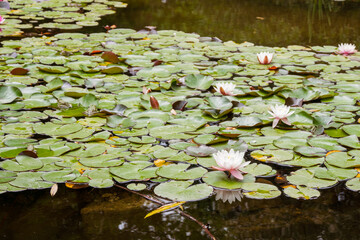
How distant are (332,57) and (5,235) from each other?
331 cm

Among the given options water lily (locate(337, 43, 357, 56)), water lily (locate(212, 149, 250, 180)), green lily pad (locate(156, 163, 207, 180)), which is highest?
water lily (locate(337, 43, 357, 56))

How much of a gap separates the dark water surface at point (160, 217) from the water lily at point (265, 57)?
1.93 metres

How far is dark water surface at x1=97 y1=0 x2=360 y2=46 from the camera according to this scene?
4945mm

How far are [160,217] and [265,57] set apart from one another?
2.30m

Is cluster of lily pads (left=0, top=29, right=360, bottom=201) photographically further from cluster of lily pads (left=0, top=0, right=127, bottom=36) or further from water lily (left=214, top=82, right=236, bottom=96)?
cluster of lily pads (left=0, top=0, right=127, bottom=36)

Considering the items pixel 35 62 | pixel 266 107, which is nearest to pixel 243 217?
pixel 266 107

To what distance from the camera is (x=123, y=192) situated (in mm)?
2021

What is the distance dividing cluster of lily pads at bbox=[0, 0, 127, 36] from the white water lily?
362cm

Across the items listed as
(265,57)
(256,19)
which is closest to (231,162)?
(265,57)

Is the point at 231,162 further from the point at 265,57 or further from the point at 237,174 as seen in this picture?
the point at 265,57

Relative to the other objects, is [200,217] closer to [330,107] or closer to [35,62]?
[330,107]

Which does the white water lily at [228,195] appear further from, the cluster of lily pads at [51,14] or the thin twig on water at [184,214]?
the cluster of lily pads at [51,14]

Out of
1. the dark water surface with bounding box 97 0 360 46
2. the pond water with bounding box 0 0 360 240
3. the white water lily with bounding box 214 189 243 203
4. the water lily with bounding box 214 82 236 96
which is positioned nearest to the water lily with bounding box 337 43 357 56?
the dark water surface with bounding box 97 0 360 46

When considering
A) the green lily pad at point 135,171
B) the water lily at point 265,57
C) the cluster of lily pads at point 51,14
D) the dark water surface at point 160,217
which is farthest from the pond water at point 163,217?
the cluster of lily pads at point 51,14
